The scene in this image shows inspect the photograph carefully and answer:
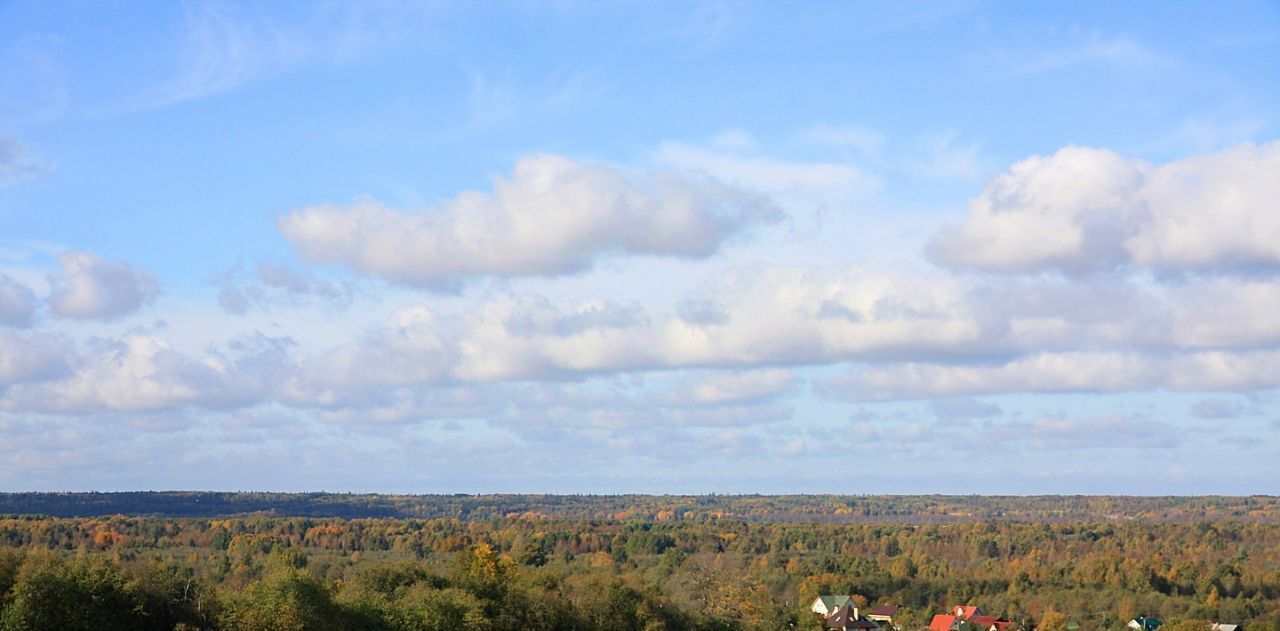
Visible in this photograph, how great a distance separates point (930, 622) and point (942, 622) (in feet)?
14.7

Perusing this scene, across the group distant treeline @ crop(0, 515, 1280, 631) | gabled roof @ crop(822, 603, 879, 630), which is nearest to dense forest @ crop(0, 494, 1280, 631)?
distant treeline @ crop(0, 515, 1280, 631)

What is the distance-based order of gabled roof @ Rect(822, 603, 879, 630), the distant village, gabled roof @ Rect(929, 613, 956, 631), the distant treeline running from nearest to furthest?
the distant treeline, the distant village, gabled roof @ Rect(929, 613, 956, 631), gabled roof @ Rect(822, 603, 879, 630)

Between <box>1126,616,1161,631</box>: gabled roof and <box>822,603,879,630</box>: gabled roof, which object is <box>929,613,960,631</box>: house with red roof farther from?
<box>1126,616,1161,631</box>: gabled roof

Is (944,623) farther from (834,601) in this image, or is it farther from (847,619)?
(834,601)

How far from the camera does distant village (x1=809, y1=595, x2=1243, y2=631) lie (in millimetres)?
134625

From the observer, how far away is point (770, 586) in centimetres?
15850

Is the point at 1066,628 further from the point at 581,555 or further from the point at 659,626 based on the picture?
the point at 581,555

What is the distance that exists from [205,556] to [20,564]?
277 feet

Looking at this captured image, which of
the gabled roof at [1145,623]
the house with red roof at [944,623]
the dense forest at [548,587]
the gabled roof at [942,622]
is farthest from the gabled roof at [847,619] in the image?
the gabled roof at [1145,623]

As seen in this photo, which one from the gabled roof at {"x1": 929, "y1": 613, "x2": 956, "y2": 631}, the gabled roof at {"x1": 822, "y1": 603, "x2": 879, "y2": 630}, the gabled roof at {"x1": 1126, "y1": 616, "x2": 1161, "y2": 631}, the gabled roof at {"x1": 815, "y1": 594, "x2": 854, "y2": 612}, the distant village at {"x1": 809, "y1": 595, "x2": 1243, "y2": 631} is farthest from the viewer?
the gabled roof at {"x1": 815, "y1": 594, "x2": 854, "y2": 612}

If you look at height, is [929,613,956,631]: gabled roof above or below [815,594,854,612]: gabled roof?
below

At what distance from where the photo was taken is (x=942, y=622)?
139 metres

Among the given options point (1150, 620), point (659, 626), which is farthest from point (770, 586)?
point (659, 626)

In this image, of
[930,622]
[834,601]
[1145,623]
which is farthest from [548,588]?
[1145,623]
